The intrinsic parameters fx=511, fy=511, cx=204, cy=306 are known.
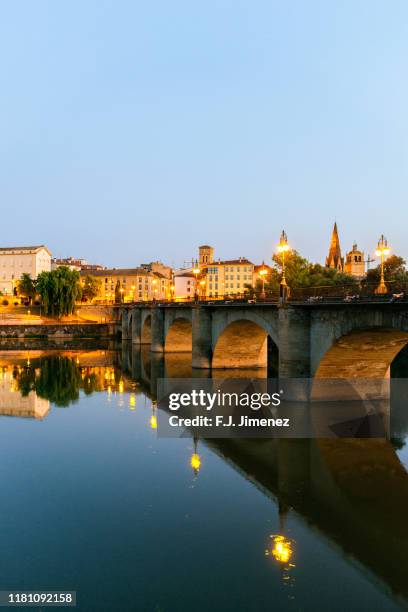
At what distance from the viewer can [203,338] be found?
1802 inches

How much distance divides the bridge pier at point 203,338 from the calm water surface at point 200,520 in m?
19.0

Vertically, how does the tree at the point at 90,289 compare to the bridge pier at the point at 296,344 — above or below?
above

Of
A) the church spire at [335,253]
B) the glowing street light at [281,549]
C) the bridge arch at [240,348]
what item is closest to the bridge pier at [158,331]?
the bridge arch at [240,348]

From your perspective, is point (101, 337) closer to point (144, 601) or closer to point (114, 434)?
point (114, 434)

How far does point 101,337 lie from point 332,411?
72545 millimetres

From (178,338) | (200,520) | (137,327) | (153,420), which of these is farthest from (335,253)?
(200,520)

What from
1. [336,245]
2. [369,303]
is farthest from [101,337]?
[336,245]

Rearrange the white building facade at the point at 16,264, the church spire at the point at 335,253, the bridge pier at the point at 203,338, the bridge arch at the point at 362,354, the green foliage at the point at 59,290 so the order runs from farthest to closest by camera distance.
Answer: the church spire at the point at 335,253, the white building facade at the point at 16,264, the green foliage at the point at 59,290, the bridge pier at the point at 203,338, the bridge arch at the point at 362,354

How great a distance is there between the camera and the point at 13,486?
17906mm

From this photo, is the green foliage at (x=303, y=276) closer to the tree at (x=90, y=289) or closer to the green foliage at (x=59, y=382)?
the green foliage at (x=59, y=382)

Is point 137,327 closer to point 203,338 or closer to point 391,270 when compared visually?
point 203,338

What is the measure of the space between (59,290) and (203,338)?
57805 millimetres

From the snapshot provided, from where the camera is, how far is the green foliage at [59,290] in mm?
96688

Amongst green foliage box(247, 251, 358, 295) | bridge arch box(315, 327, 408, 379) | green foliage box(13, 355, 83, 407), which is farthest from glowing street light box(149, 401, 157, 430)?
green foliage box(247, 251, 358, 295)
